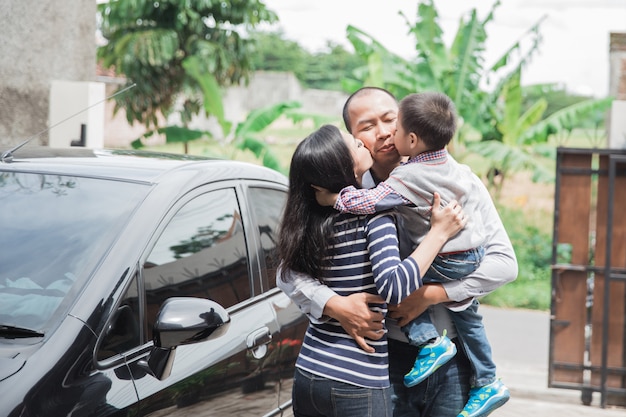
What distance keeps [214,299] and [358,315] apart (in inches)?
36.6

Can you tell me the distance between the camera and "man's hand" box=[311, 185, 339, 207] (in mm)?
2650

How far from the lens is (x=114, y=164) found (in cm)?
338

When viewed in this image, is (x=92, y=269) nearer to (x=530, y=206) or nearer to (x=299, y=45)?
(x=530, y=206)

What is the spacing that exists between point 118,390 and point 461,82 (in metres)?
11.7

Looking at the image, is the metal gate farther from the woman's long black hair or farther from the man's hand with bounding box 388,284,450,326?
the woman's long black hair

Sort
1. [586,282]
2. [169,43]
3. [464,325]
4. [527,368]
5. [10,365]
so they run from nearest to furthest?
[10,365], [464,325], [586,282], [527,368], [169,43]

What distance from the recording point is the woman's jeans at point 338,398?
8.63 ft

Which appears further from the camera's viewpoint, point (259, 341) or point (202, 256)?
point (259, 341)

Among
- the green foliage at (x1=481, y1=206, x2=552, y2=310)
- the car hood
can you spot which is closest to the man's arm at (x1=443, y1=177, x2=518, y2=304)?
the car hood

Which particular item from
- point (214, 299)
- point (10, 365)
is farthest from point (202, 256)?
point (10, 365)

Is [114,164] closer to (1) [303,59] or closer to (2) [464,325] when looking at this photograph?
(2) [464,325]

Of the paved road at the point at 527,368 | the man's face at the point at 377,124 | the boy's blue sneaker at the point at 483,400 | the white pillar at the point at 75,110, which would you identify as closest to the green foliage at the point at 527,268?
the paved road at the point at 527,368

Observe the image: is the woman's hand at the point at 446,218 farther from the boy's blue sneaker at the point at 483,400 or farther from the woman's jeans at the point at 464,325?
the boy's blue sneaker at the point at 483,400

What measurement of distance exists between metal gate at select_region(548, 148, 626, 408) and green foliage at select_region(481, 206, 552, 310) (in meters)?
6.91
